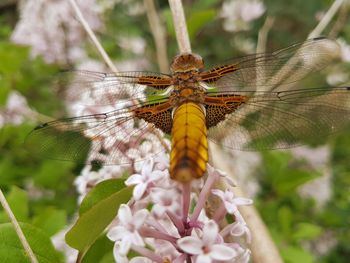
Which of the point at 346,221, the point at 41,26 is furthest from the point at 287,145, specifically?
the point at 41,26

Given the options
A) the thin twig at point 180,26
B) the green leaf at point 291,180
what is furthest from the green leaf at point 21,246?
the green leaf at point 291,180

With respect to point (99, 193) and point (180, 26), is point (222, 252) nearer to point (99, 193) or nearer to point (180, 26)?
point (99, 193)

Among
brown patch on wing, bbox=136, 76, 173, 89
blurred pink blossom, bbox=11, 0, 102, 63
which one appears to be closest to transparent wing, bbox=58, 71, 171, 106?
brown patch on wing, bbox=136, 76, 173, 89

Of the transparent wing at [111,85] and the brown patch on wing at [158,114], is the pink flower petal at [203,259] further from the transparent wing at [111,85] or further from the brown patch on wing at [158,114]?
the transparent wing at [111,85]

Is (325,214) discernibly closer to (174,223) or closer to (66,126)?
(66,126)

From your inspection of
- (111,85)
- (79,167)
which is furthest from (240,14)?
(111,85)

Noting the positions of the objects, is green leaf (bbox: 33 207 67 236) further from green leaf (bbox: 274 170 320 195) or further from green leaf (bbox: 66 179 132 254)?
green leaf (bbox: 274 170 320 195)
